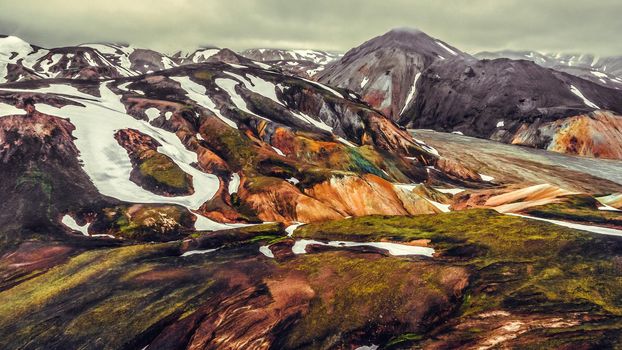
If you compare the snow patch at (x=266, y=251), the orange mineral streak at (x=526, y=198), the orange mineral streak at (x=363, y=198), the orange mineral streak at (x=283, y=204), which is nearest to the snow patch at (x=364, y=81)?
the orange mineral streak at (x=526, y=198)

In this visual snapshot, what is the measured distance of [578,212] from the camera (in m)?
35.8

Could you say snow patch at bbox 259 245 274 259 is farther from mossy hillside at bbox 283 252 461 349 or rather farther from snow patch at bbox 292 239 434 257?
mossy hillside at bbox 283 252 461 349

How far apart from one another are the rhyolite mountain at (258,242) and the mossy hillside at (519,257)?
5.4 inches

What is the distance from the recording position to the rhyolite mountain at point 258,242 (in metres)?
21.4

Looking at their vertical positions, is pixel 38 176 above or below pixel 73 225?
above

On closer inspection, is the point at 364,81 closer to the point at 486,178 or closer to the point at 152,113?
the point at 486,178

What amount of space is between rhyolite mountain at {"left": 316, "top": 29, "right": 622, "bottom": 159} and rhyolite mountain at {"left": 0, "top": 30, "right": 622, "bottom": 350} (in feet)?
145

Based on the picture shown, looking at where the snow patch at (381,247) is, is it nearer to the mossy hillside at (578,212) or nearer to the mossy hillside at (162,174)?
the mossy hillside at (578,212)

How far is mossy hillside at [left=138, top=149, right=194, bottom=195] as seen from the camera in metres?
44.5

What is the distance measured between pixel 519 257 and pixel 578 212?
46.4 ft

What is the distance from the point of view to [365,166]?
58.7 m

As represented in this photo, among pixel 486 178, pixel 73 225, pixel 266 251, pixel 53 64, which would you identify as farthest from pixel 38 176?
pixel 53 64

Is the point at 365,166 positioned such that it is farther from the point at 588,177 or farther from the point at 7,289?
the point at 588,177

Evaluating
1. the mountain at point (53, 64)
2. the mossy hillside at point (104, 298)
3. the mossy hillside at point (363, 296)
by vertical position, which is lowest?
the mossy hillside at point (104, 298)
